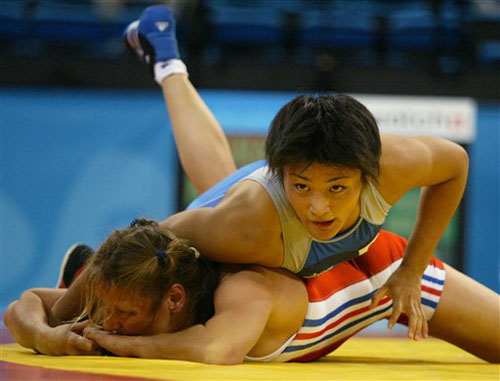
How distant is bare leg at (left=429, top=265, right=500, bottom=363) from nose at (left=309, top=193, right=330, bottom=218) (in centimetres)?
81

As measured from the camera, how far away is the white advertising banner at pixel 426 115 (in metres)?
5.27

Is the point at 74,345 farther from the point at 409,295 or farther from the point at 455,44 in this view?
the point at 455,44

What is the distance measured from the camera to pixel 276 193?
207 cm

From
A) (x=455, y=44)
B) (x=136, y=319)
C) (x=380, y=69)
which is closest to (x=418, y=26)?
(x=455, y=44)

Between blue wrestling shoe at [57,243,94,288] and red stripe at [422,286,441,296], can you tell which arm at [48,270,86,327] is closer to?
blue wrestling shoe at [57,243,94,288]

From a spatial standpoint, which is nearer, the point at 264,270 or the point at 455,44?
the point at 264,270

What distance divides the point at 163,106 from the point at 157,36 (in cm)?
175

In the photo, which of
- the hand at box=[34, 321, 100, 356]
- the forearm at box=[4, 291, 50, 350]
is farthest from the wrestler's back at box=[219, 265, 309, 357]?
the forearm at box=[4, 291, 50, 350]

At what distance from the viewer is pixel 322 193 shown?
1.92 metres

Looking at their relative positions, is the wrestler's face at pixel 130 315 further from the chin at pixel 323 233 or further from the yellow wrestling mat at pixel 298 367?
the chin at pixel 323 233

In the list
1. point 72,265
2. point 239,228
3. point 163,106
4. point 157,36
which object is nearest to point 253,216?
point 239,228

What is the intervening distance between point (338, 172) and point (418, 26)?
429 cm

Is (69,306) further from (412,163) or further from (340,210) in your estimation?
(412,163)

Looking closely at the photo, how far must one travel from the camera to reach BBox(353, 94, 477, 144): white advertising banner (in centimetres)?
527
